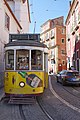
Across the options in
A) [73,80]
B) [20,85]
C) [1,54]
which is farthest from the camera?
[73,80]

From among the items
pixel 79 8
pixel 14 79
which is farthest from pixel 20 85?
pixel 79 8

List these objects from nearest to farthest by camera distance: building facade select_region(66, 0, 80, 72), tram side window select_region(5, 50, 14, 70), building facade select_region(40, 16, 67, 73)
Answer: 1. tram side window select_region(5, 50, 14, 70)
2. building facade select_region(66, 0, 80, 72)
3. building facade select_region(40, 16, 67, 73)

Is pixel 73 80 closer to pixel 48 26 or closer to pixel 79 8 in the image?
pixel 79 8

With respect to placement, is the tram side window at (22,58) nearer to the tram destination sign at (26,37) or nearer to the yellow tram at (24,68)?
the yellow tram at (24,68)

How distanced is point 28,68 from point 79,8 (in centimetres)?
2489

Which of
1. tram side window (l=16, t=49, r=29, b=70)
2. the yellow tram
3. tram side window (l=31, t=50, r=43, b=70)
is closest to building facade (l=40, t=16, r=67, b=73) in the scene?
tram side window (l=31, t=50, r=43, b=70)

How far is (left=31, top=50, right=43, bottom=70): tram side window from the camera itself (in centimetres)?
1140

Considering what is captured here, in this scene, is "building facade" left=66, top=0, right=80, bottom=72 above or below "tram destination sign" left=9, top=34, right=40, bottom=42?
above

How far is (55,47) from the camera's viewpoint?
67500 millimetres

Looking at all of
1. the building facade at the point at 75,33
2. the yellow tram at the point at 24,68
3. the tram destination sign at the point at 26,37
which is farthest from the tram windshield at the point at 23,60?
the building facade at the point at 75,33

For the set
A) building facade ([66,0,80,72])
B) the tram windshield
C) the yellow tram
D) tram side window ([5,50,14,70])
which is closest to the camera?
the yellow tram

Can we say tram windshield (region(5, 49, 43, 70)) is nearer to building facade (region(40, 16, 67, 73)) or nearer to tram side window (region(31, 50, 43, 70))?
tram side window (region(31, 50, 43, 70))

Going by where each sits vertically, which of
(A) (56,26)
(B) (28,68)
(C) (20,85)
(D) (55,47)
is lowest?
(C) (20,85)

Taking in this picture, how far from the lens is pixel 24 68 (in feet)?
36.7
